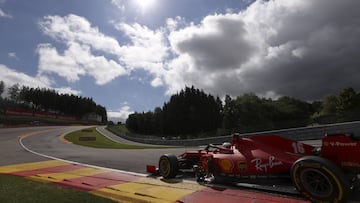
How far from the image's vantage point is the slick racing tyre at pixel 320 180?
5.44 meters

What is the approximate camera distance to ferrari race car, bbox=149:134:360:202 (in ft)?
18.5

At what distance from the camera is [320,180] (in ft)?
19.0

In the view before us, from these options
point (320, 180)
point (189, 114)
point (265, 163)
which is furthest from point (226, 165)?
point (189, 114)

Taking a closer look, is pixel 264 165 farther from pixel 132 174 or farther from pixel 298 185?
pixel 132 174

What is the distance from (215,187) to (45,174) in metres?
6.76

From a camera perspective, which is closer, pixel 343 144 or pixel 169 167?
pixel 343 144

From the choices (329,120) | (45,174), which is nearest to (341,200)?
(45,174)

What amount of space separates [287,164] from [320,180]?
1.01 meters

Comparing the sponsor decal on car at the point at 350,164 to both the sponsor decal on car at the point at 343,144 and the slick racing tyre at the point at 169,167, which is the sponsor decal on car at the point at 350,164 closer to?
the sponsor decal on car at the point at 343,144

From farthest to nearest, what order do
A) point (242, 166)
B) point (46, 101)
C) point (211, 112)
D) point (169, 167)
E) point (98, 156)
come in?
point (46, 101) < point (211, 112) < point (98, 156) < point (169, 167) < point (242, 166)

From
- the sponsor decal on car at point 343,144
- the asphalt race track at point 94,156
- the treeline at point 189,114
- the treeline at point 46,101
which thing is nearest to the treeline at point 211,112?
the treeline at point 189,114

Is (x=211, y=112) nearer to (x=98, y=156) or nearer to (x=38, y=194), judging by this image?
(x=98, y=156)

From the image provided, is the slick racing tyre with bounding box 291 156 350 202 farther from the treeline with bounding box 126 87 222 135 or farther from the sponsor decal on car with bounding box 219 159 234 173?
the treeline with bounding box 126 87 222 135

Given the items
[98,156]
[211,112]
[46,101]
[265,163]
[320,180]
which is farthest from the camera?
[46,101]
